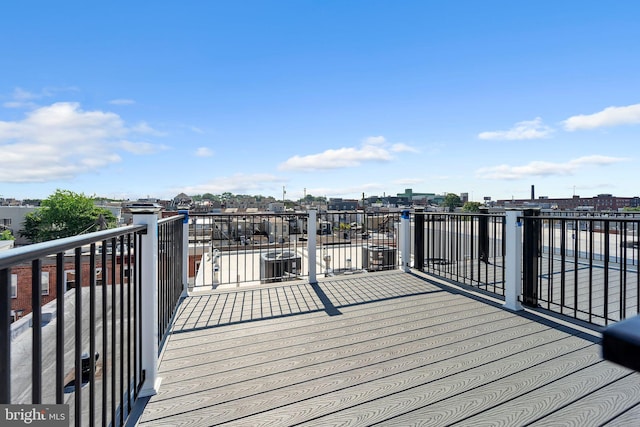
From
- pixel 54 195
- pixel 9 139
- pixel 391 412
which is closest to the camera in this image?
pixel 391 412

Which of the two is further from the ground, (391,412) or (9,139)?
(9,139)

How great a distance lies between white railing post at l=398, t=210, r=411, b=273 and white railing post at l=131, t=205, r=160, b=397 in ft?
13.1

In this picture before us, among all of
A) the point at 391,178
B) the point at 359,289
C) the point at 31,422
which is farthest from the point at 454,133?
the point at 391,178

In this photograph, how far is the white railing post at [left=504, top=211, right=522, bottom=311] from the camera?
128 inches

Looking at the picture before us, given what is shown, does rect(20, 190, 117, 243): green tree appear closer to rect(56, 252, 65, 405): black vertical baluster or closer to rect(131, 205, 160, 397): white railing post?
rect(131, 205, 160, 397): white railing post

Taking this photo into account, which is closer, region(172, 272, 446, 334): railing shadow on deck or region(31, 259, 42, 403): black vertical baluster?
region(31, 259, 42, 403): black vertical baluster

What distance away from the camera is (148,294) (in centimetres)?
180

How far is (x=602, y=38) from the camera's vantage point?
21.6 feet

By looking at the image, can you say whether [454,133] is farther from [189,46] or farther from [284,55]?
[189,46]

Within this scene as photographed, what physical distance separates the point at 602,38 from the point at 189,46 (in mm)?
10255

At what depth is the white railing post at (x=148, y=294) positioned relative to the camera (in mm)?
1761

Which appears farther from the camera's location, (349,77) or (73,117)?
(73,117)

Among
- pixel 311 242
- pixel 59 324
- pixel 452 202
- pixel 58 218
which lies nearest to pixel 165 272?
pixel 59 324

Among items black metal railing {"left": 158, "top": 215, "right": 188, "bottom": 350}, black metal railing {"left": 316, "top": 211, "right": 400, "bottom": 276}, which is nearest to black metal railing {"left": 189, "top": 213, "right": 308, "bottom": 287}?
black metal railing {"left": 316, "top": 211, "right": 400, "bottom": 276}
